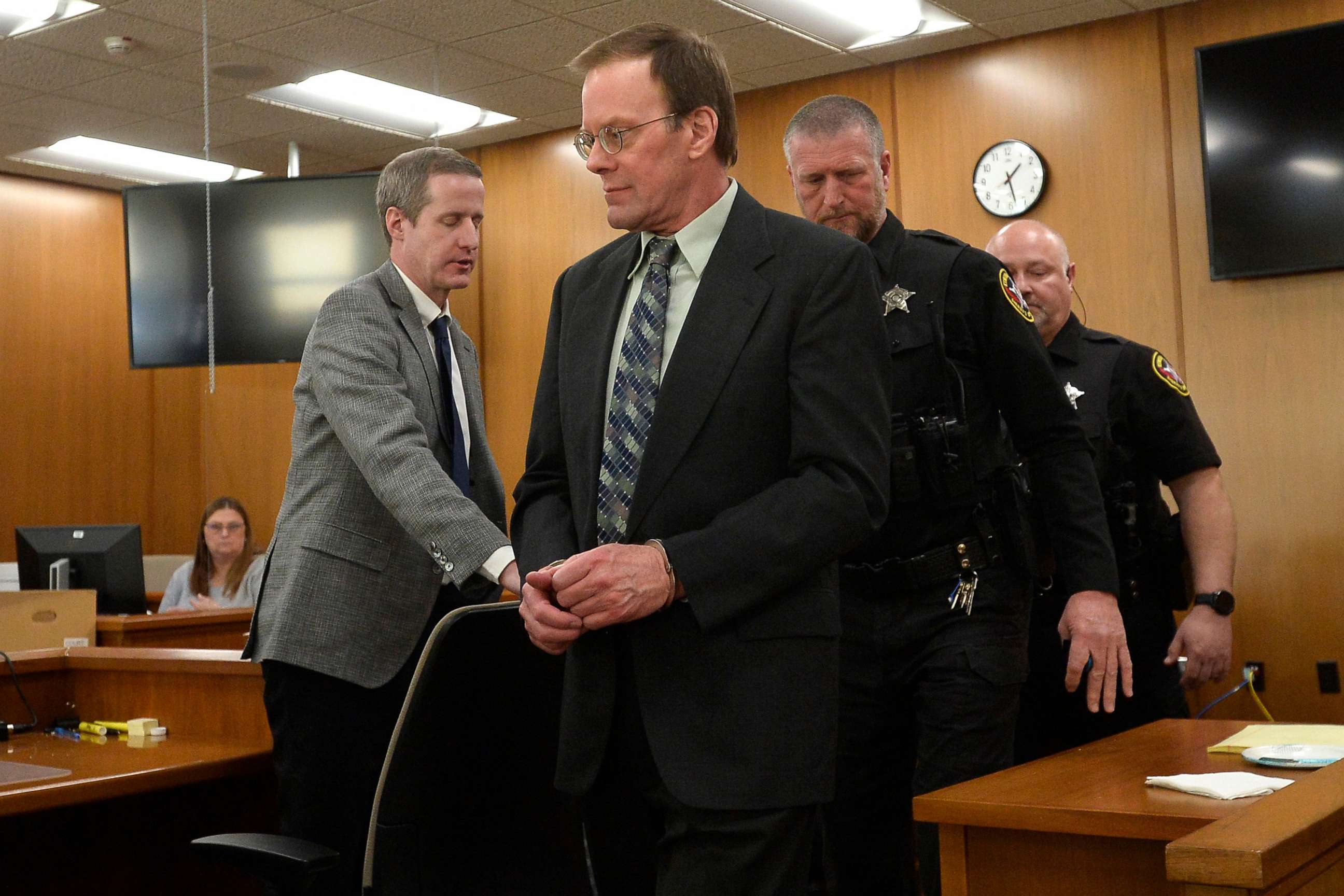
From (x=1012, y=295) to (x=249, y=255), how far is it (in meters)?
4.96

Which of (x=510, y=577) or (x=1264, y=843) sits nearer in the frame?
(x=1264, y=843)

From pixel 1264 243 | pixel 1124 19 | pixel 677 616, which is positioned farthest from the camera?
pixel 1124 19

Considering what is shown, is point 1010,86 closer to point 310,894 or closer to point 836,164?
point 836,164

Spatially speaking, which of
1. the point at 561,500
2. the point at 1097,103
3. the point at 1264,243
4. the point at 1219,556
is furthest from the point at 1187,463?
the point at 1097,103

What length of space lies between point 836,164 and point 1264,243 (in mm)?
3614

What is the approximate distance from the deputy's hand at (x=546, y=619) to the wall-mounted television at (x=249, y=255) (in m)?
5.16

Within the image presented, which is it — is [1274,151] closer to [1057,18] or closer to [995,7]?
[1057,18]

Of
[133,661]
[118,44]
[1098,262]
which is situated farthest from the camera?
[1098,262]

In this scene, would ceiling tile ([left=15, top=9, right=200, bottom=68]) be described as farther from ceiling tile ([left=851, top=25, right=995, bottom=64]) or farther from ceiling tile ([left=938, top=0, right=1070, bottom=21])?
ceiling tile ([left=938, top=0, right=1070, bottom=21])

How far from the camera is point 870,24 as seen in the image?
5688 mm

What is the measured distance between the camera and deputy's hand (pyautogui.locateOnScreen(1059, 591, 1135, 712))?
1959mm

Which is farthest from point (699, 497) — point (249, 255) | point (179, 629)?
point (249, 255)

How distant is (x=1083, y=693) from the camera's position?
3.02 m

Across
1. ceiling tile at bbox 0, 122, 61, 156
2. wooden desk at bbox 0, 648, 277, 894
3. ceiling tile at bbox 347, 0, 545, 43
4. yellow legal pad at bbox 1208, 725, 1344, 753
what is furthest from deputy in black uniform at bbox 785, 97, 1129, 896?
ceiling tile at bbox 0, 122, 61, 156
